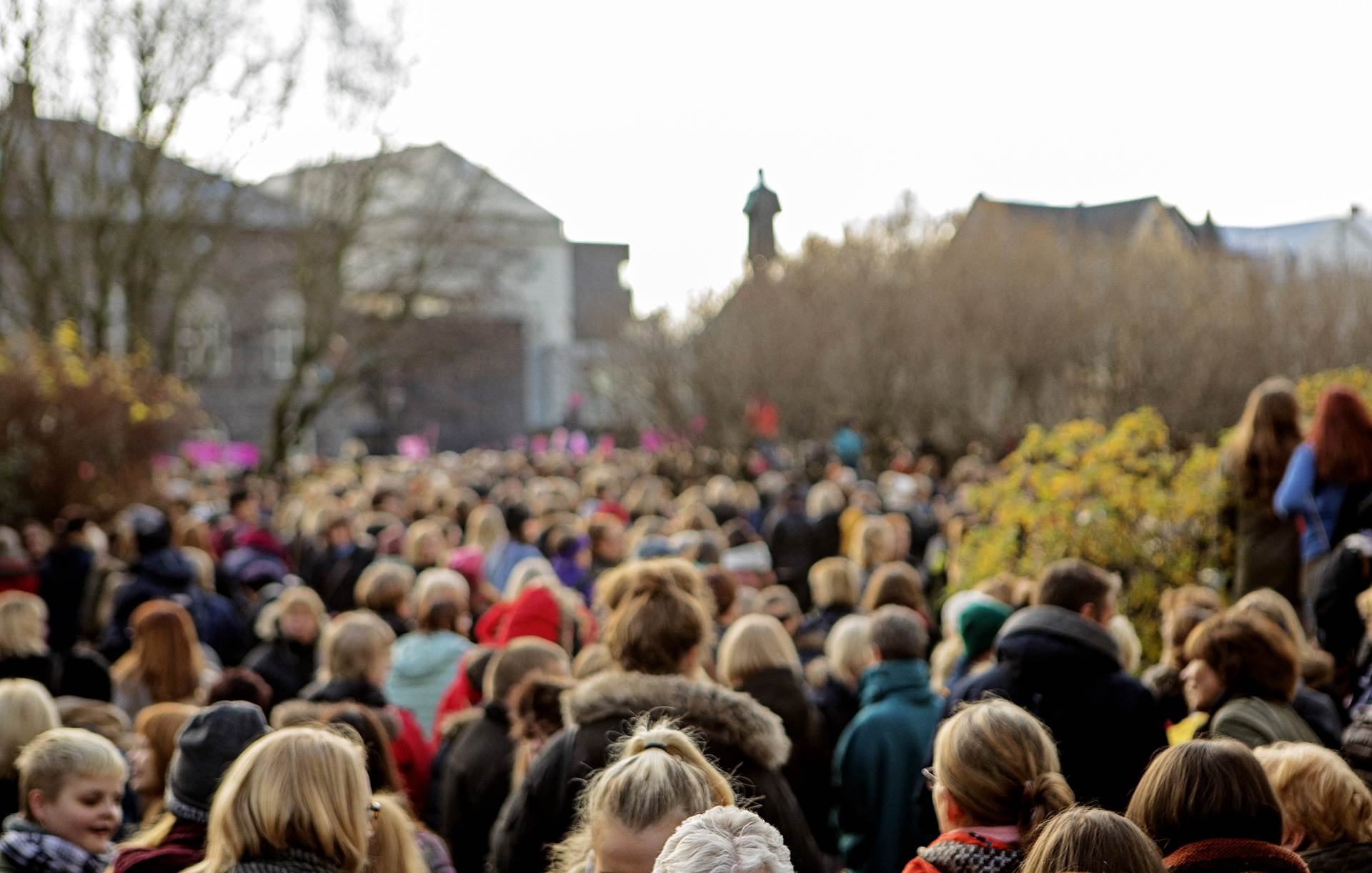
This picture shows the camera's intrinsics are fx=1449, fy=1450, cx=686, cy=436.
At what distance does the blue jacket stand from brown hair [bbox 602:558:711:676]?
12.2 feet

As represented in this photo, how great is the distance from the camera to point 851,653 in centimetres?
743

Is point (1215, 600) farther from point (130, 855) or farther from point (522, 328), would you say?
point (522, 328)

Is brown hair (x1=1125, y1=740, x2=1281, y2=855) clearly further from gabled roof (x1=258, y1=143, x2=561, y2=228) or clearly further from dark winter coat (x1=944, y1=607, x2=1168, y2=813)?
gabled roof (x1=258, y1=143, x2=561, y2=228)

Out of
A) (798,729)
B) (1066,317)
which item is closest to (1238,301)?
(1066,317)

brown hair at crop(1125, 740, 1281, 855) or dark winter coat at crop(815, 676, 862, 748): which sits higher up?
brown hair at crop(1125, 740, 1281, 855)

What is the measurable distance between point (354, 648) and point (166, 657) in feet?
4.31

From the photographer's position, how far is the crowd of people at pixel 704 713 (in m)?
3.36

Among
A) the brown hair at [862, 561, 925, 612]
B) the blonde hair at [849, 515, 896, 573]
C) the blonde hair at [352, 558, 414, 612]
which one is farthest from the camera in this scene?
the blonde hair at [849, 515, 896, 573]

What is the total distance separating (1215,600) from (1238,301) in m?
22.5

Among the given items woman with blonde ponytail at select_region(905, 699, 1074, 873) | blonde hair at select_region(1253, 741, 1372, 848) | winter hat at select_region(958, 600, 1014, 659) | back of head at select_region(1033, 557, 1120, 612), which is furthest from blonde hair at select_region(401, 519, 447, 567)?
blonde hair at select_region(1253, 741, 1372, 848)

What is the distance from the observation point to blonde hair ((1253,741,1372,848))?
3.78m

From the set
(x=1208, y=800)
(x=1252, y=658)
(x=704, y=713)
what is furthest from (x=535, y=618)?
(x=1208, y=800)

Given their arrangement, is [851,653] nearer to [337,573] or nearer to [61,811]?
[61,811]

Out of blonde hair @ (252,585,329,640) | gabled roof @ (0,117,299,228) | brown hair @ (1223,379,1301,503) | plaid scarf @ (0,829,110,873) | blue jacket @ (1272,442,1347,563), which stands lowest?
plaid scarf @ (0,829,110,873)
